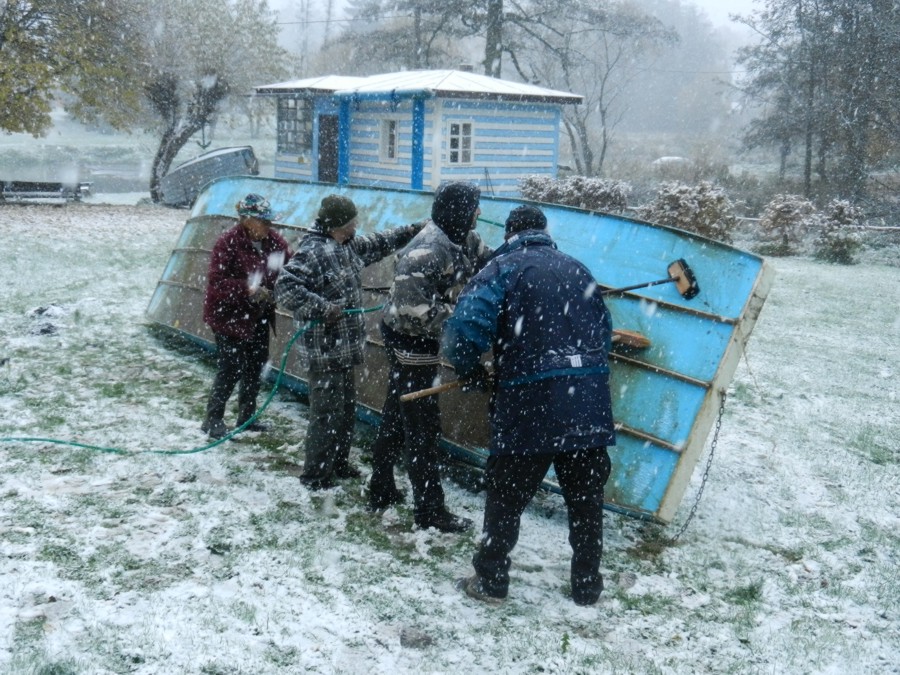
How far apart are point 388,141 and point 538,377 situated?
667 inches

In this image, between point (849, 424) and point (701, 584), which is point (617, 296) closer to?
point (701, 584)

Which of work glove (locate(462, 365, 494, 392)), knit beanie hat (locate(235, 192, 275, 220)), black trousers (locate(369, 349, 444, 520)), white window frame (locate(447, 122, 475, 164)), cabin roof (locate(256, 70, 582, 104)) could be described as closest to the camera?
work glove (locate(462, 365, 494, 392))

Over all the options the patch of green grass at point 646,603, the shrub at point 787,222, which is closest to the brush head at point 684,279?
the patch of green grass at point 646,603

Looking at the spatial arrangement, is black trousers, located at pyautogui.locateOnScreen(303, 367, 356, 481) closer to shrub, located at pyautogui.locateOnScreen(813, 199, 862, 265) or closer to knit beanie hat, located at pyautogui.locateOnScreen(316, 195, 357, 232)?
knit beanie hat, located at pyautogui.locateOnScreen(316, 195, 357, 232)

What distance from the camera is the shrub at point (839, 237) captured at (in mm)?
16562

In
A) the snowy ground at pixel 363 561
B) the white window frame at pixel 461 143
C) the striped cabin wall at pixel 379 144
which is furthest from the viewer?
the striped cabin wall at pixel 379 144

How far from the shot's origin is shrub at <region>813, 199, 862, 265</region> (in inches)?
652

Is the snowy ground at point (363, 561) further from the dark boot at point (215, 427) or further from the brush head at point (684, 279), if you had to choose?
the brush head at point (684, 279)

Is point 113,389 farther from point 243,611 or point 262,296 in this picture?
point 243,611

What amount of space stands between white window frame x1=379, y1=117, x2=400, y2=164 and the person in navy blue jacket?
16127 mm

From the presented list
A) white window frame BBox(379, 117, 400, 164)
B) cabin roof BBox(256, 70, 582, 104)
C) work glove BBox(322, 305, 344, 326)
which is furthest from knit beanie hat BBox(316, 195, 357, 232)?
white window frame BBox(379, 117, 400, 164)

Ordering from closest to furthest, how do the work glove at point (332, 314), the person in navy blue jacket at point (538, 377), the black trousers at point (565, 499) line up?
the person in navy blue jacket at point (538, 377) < the black trousers at point (565, 499) < the work glove at point (332, 314)

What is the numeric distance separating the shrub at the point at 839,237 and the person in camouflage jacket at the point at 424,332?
1475 cm

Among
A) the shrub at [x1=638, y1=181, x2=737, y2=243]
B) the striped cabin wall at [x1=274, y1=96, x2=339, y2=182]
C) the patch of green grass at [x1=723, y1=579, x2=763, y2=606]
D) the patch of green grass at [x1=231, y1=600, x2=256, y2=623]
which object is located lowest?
the patch of green grass at [x1=723, y1=579, x2=763, y2=606]
